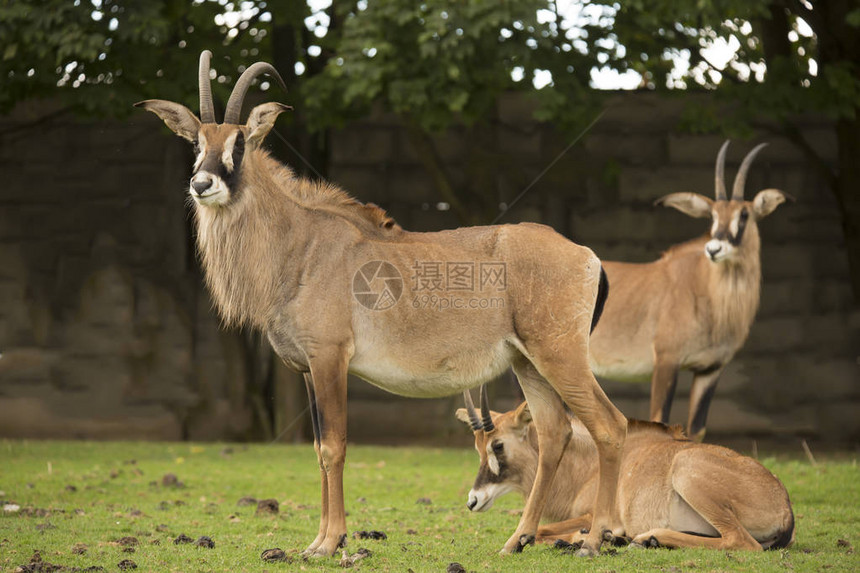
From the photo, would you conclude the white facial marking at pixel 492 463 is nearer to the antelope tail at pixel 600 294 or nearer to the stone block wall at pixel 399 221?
the antelope tail at pixel 600 294

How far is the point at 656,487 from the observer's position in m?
7.14

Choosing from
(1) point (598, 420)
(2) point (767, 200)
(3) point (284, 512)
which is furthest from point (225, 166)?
(2) point (767, 200)

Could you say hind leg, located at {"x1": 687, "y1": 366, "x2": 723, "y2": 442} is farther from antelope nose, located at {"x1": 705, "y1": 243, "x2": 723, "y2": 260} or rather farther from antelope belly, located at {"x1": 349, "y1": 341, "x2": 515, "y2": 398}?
antelope belly, located at {"x1": 349, "y1": 341, "x2": 515, "y2": 398}

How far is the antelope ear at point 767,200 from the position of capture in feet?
37.5

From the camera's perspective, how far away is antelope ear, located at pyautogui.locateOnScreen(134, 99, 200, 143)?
22.5 ft

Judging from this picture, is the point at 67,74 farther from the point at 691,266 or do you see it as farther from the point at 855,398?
the point at 855,398

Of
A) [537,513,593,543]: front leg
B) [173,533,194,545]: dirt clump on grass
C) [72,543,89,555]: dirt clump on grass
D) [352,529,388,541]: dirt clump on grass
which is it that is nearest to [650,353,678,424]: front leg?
[537,513,593,543]: front leg

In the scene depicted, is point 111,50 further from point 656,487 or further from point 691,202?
point 656,487

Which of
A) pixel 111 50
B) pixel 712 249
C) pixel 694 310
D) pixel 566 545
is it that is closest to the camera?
pixel 566 545

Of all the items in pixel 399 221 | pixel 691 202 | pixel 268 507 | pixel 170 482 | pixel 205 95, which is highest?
pixel 205 95

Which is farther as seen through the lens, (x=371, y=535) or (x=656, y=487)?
(x=371, y=535)

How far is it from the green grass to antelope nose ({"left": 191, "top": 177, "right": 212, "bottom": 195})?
221cm

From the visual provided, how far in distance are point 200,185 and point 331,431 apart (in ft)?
5.55

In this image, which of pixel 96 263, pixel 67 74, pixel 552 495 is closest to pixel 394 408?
pixel 96 263
